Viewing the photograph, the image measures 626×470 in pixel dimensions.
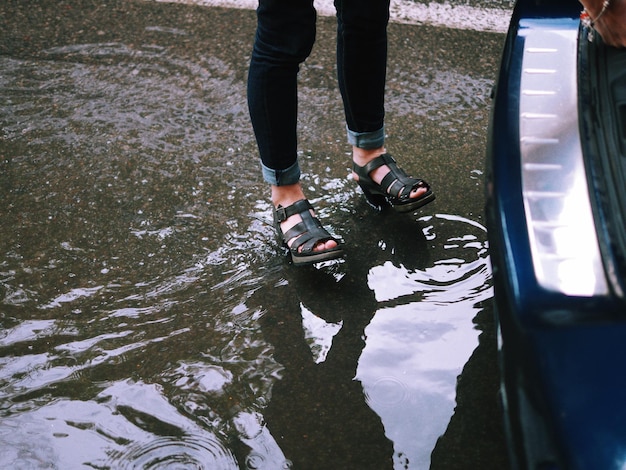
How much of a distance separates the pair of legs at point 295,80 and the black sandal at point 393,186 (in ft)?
0.05

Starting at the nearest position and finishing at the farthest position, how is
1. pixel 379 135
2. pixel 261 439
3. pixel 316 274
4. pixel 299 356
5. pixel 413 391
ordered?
pixel 261 439 < pixel 413 391 < pixel 299 356 < pixel 316 274 < pixel 379 135

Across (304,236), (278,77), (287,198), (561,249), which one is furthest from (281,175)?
(561,249)

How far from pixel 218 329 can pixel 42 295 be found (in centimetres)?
50

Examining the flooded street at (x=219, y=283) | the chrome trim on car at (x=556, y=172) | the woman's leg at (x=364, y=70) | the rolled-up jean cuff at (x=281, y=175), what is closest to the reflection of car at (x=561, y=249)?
the chrome trim on car at (x=556, y=172)

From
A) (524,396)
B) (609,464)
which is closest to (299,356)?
(524,396)

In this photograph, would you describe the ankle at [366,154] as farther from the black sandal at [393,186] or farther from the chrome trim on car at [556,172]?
the chrome trim on car at [556,172]

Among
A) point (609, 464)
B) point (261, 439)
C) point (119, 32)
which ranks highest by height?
point (609, 464)

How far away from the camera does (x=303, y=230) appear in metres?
1.98

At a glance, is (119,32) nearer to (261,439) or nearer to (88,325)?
(88,325)

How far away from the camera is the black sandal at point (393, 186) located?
2.10m

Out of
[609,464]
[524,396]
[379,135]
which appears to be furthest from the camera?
[379,135]

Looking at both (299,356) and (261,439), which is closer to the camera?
(261,439)

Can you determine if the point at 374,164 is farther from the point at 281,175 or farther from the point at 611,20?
the point at 611,20

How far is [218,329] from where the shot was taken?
1.79 m
